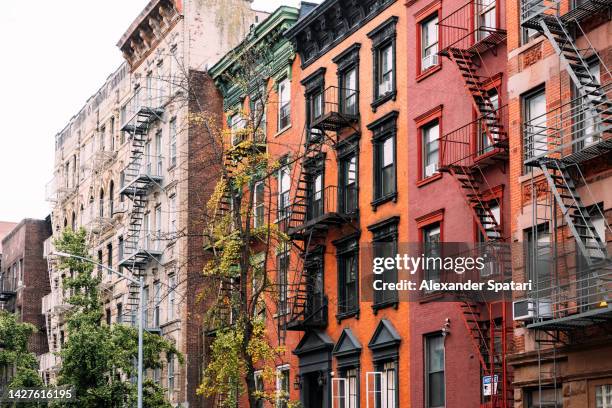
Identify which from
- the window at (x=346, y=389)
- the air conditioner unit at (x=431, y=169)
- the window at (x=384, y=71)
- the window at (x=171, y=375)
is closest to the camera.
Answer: the air conditioner unit at (x=431, y=169)

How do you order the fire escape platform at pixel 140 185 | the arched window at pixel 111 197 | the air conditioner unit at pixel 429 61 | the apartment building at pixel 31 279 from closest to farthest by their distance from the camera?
the air conditioner unit at pixel 429 61 → the fire escape platform at pixel 140 185 → the arched window at pixel 111 197 → the apartment building at pixel 31 279

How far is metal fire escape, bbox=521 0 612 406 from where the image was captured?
86.5ft

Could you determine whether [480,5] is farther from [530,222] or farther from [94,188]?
[94,188]

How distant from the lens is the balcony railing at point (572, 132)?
2639 centimetres

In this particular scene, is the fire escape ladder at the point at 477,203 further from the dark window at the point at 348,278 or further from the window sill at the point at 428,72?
the dark window at the point at 348,278

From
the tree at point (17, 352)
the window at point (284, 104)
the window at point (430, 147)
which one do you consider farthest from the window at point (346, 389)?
the tree at point (17, 352)

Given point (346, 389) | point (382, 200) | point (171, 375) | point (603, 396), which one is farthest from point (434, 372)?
point (171, 375)

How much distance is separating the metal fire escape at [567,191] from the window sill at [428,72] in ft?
21.6

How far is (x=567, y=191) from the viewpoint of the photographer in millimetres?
27750

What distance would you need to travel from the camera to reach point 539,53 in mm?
29422

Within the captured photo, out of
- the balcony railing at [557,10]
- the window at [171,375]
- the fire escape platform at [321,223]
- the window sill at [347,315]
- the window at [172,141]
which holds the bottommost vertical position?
the window at [171,375]

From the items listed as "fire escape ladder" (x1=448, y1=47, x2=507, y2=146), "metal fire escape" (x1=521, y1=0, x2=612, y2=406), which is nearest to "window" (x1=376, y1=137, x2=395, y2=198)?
"fire escape ladder" (x1=448, y1=47, x2=507, y2=146)

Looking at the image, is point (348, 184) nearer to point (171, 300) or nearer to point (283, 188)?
point (283, 188)

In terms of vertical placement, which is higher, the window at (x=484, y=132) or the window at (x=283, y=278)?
the window at (x=484, y=132)
